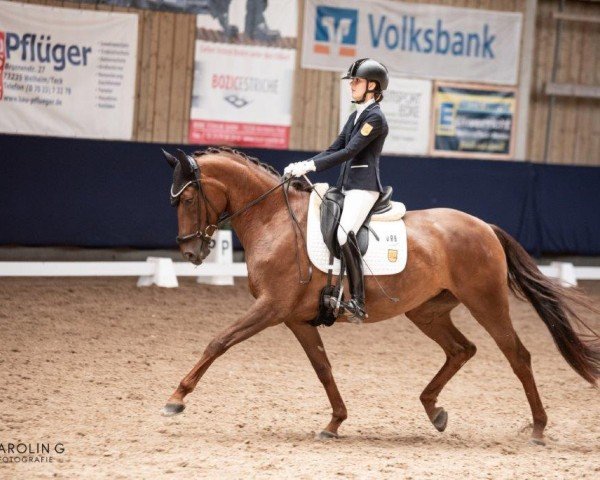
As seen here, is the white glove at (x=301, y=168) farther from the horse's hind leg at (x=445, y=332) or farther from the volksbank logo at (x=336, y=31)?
the volksbank logo at (x=336, y=31)

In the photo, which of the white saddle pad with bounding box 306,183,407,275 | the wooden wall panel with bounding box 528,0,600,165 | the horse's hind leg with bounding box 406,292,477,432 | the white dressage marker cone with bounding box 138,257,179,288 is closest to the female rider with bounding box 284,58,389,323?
the white saddle pad with bounding box 306,183,407,275

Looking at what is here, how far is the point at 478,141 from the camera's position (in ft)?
50.1

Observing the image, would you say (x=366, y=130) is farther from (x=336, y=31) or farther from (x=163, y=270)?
(x=336, y=31)

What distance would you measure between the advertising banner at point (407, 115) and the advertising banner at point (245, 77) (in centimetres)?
121

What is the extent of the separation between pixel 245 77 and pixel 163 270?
3644 mm

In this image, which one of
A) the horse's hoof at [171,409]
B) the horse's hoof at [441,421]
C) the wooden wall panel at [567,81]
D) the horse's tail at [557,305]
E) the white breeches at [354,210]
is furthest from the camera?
the wooden wall panel at [567,81]

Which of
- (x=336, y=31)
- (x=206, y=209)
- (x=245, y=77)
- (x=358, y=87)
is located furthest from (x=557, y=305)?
(x=336, y=31)

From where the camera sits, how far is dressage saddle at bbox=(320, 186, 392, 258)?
19.7 ft

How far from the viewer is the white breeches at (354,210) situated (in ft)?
19.7

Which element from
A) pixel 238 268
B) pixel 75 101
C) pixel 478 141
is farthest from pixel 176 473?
pixel 478 141

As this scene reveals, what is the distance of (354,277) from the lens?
604 cm

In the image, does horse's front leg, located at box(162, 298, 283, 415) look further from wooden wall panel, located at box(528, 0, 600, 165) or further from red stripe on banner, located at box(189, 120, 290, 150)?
wooden wall panel, located at box(528, 0, 600, 165)

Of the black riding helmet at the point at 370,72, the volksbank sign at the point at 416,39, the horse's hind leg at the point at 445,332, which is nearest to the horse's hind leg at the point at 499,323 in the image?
the horse's hind leg at the point at 445,332

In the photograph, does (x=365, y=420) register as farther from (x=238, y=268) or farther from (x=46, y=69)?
(x=46, y=69)
